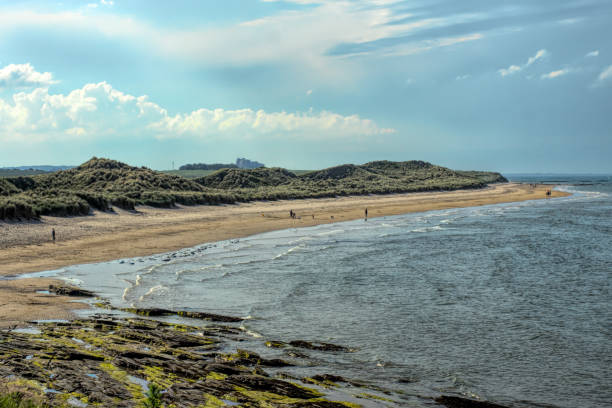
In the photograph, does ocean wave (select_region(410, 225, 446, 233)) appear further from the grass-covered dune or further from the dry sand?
the grass-covered dune

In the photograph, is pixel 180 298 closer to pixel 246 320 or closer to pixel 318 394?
pixel 246 320

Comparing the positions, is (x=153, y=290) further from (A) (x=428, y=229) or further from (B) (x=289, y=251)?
(A) (x=428, y=229)

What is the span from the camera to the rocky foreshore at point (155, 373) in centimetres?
855

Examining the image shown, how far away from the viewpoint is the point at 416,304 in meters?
17.7

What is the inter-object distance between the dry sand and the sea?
1994mm

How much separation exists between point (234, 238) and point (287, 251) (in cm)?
745

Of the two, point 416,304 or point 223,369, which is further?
point 416,304

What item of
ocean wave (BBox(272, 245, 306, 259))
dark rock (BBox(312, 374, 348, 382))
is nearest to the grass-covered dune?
ocean wave (BBox(272, 245, 306, 259))

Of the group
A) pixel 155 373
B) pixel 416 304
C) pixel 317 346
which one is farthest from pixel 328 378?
pixel 416 304

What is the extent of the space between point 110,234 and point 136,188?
86.5 feet

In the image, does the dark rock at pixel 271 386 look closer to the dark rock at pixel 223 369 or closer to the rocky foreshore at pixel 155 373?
the rocky foreshore at pixel 155 373

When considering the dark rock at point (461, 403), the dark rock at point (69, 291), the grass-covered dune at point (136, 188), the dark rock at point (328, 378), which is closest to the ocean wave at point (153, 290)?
the dark rock at point (69, 291)

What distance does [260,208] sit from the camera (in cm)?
5806

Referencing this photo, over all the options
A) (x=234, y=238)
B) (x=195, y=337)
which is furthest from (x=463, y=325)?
(x=234, y=238)
